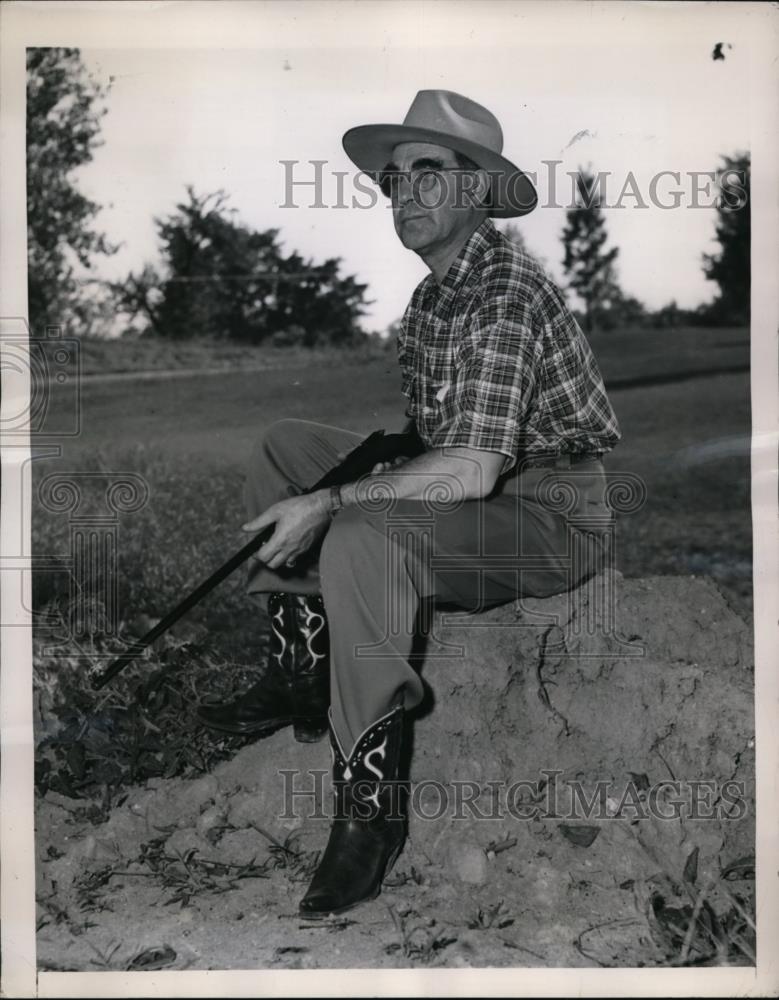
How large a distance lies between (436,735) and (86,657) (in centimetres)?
175

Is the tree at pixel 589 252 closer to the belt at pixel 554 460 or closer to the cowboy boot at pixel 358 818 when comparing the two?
the belt at pixel 554 460

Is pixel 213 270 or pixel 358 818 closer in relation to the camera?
pixel 358 818

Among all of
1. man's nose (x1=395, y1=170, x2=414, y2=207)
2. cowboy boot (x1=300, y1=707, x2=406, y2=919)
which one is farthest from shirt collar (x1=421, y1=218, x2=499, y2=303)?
cowboy boot (x1=300, y1=707, x2=406, y2=919)

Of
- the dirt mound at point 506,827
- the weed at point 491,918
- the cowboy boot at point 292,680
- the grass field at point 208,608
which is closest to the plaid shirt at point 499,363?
the grass field at point 208,608

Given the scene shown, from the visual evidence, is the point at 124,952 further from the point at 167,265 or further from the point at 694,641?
the point at 167,265

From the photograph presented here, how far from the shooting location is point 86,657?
4508 mm

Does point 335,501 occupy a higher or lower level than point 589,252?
lower

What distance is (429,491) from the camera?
305 centimetres

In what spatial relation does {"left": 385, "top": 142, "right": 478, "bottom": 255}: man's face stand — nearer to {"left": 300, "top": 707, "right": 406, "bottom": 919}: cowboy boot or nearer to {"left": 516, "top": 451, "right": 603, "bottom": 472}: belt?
{"left": 516, "top": 451, "right": 603, "bottom": 472}: belt

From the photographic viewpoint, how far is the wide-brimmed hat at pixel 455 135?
3.38 metres

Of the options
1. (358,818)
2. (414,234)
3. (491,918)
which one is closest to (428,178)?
(414,234)

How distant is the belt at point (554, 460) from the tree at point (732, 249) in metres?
0.91

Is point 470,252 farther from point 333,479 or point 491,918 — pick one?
point 491,918

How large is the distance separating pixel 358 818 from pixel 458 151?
2019mm
